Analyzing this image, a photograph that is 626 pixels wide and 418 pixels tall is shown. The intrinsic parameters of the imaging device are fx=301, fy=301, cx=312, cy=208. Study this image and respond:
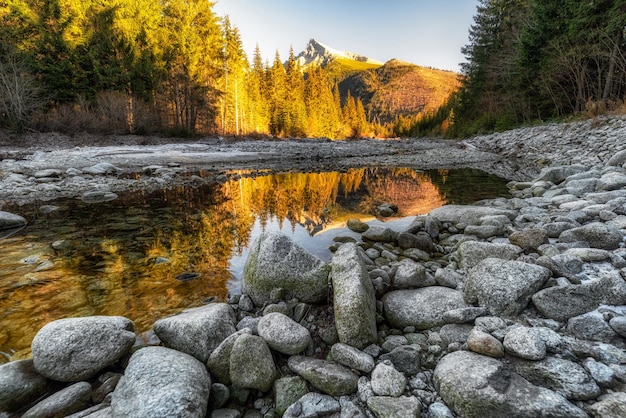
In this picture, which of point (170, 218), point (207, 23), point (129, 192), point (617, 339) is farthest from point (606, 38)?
point (207, 23)

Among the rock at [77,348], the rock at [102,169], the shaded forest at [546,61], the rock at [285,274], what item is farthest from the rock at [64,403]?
the shaded forest at [546,61]

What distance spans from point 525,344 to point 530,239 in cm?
227

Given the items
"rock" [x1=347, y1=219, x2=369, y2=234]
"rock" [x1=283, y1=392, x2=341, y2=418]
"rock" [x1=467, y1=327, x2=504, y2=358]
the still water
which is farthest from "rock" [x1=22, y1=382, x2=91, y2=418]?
"rock" [x1=347, y1=219, x2=369, y2=234]

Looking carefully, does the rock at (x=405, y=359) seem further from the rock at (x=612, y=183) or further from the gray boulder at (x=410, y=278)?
the rock at (x=612, y=183)

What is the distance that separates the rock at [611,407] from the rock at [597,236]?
7.85 feet

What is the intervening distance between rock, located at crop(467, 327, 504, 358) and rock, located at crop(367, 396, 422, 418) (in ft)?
1.92

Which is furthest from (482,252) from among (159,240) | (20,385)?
(159,240)

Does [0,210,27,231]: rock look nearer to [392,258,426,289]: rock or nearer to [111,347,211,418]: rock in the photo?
[111,347,211,418]: rock

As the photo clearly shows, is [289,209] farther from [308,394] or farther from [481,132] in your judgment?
A: [481,132]

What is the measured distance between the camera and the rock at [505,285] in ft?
8.15

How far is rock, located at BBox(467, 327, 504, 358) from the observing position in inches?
79.3

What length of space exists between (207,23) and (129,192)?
2816cm

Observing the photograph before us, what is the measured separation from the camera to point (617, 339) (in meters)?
2.03

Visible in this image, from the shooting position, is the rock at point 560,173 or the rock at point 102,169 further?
the rock at point 102,169
